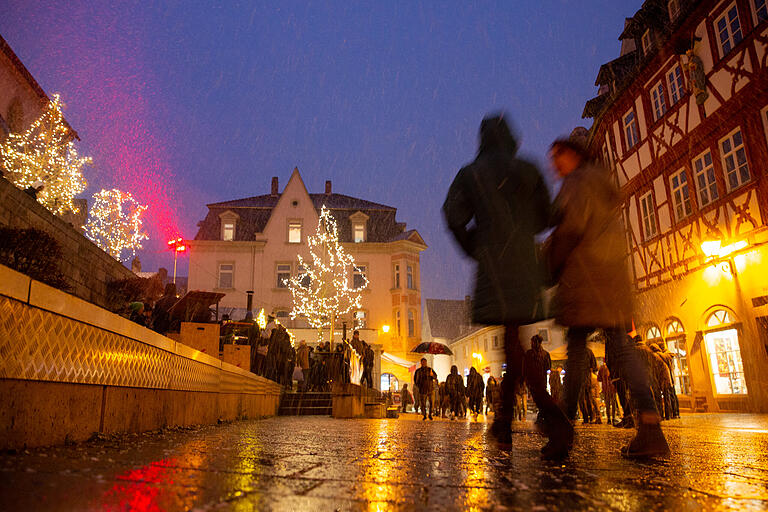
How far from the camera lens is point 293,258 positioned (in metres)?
38.4

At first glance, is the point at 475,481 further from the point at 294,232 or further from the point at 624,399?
the point at 294,232

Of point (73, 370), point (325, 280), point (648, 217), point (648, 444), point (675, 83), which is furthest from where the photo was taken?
point (325, 280)

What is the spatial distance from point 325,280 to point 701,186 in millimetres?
25295

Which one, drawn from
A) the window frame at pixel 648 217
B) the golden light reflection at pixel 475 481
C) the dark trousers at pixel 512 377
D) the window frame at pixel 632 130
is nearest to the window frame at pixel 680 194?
the window frame at pixel 648 217

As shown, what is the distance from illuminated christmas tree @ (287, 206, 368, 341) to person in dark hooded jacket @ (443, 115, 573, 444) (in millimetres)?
30786

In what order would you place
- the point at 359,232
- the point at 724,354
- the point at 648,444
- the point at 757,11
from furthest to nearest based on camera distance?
the point at 359,232 → the point at 724,354 → the point at 757,11 → the point at 648,444

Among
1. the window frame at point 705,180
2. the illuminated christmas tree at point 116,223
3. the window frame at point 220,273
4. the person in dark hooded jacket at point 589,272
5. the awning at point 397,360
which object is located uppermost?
the window frame at point 220,273

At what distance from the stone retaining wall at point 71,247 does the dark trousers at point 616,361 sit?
850cm

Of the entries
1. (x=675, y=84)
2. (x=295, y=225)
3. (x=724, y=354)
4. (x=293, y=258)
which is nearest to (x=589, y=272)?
(x=724, y=354)

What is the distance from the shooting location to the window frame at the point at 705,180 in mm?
15406

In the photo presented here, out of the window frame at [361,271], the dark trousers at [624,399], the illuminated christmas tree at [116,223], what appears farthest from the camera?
the window frame at [361,271]

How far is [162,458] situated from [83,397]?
91 centimetres

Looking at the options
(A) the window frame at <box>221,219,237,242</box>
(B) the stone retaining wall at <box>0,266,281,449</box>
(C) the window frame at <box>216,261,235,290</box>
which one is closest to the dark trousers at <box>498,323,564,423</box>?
(B) the stone retaining wall at <box>0,266,281,449</box>

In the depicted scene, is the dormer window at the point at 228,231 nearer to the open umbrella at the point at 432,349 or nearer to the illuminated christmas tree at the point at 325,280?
the illuminated christmas tree at the point at 325,280
